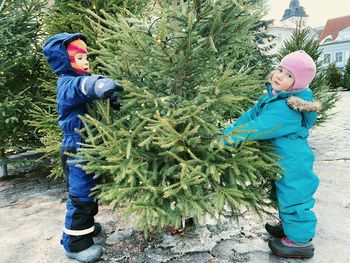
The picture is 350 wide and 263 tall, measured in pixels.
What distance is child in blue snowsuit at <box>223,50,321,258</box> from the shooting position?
2701 millimetres

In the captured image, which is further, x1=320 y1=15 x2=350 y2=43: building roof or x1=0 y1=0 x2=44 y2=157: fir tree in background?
x1=320 y1=15 x2=350 y2=43: building roof

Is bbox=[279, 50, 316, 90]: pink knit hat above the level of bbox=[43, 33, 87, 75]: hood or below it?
below

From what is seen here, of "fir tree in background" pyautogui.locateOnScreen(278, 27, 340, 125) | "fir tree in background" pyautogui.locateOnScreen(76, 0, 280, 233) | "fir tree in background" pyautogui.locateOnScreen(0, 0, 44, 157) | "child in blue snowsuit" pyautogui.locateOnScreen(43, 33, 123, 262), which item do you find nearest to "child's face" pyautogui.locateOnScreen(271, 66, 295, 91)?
"fir tree in background" pyautogui.locateOnScreen(76, 0, 280, 233)

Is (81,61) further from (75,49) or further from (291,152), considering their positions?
(291,152)

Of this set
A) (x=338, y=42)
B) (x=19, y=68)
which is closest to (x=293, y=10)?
(x=338, y=42)

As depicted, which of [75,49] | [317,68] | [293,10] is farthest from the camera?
[293,10]

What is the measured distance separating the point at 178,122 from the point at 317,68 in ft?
19.7

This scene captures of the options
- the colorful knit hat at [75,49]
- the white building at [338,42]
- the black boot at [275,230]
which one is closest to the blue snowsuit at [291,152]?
the black boot at [275,230]

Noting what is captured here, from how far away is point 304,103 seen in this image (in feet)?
8.61

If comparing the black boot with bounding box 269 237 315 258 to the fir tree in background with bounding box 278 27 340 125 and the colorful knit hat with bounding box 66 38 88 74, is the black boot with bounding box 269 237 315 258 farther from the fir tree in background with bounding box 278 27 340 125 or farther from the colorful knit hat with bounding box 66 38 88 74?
the fir tree in background with bounding box 278 27 340 125

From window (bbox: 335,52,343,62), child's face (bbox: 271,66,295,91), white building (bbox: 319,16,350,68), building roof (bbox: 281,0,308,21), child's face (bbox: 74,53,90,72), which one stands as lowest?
window (bbox: 335,52,343,62)

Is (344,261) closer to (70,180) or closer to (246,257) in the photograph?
(246,257)

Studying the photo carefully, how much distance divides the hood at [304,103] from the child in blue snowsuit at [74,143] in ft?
5.26

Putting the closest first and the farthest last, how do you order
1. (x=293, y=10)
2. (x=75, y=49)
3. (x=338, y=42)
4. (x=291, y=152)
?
(x=291, y=152), (x=75, y=49), (x=338, y=42), (x=293, y=10)
